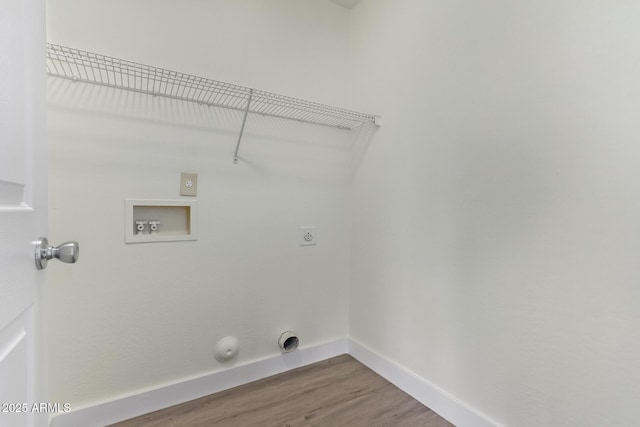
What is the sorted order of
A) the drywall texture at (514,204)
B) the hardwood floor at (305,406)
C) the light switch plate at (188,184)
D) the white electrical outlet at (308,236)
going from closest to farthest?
the drywall texture at (514,204) < the hardwood floor at (305,406) < the light switch plate at (188,184) < the white electrical outlet at (308,236)

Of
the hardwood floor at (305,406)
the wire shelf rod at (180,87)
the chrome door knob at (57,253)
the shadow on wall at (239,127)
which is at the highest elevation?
the wire shelf rod at (180,87)

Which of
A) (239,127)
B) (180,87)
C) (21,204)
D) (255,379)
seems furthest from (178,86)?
(255,379)

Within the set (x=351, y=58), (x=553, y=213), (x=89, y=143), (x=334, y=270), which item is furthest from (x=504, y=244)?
(x=89, y=143)

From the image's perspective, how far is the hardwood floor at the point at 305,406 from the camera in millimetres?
1307

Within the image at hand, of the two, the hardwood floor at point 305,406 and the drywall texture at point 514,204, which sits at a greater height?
the drywall texture at point 514,204

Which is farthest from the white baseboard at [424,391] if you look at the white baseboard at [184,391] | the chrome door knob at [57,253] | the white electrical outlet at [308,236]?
the chrome door knob at [57,253]

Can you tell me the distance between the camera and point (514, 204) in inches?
43.2

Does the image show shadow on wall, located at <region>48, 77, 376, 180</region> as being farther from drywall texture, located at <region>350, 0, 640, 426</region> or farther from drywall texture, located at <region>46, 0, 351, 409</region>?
drywall texture, located at <region>350, 0, 640, 426</region>

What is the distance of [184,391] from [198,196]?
994 mm

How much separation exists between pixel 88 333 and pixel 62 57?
3.88 feet

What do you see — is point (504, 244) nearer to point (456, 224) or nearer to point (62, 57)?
point (456, 224)

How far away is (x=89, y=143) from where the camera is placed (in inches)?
48.7

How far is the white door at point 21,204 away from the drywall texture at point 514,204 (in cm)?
141

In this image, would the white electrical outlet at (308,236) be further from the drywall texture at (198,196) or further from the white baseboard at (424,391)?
the white baseboard at (424,391)
